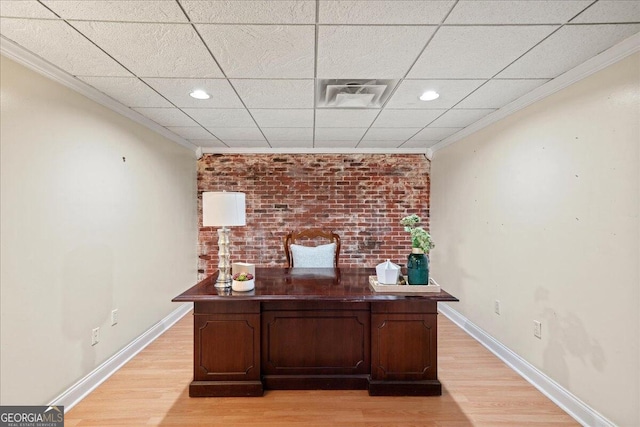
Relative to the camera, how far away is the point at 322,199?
173 inches

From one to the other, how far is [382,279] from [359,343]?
1.64 ft

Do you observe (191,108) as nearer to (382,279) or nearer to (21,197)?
(21,197)

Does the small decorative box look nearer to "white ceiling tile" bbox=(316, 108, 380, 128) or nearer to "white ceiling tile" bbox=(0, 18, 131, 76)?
"white ceiling tile" bbox=(316, 108, 380, 128)

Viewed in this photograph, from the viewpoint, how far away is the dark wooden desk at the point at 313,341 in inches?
85.0

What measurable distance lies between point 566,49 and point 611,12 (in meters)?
0.31

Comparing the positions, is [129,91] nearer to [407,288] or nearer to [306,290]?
[306,290]

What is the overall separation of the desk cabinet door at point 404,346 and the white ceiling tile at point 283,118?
1.83 m

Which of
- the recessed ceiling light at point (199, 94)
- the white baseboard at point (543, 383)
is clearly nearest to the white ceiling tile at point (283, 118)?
the recessed ceiling light at point (199, 94)

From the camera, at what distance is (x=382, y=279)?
2.23 metres

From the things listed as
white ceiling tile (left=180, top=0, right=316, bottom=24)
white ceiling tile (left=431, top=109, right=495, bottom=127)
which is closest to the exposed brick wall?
white ceiling tile (left=431, top=109, right=495, bottom=127)

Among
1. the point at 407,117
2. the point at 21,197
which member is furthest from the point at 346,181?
the point at 21,197

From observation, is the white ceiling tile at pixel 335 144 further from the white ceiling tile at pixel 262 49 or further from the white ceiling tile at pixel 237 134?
the white ceiling tile at pixel 262 49

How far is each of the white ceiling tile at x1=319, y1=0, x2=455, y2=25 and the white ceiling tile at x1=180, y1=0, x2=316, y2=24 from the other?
8 cm

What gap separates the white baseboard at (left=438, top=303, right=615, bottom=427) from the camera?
72.3 inches
